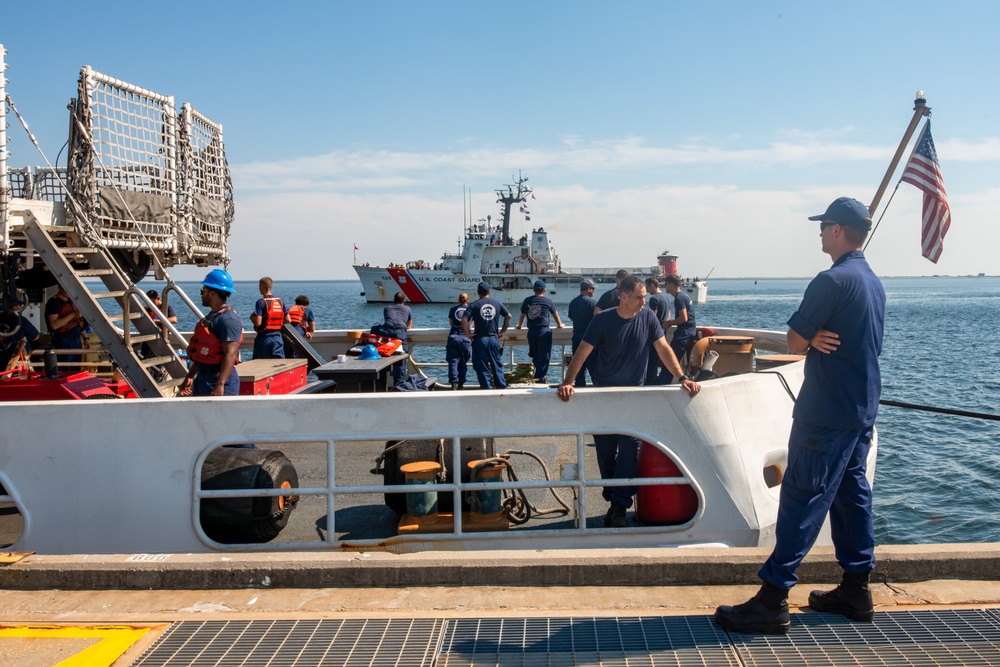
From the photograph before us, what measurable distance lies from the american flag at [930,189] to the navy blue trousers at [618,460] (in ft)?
14.6

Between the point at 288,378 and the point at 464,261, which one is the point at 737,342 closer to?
the point at 288,378

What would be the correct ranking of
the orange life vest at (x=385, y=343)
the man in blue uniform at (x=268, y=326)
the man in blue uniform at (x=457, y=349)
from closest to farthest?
the orange life vest at (x=385, y=343) → the man in blue uniform at (x=268, y=326) → the man in blue uniform at (x=457, y=349)

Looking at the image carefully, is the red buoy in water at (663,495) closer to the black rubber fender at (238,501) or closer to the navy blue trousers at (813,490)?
the navy blue trousers at (813,490)

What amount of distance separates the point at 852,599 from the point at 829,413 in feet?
2.89

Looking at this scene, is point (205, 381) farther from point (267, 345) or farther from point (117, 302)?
point (267, 345)

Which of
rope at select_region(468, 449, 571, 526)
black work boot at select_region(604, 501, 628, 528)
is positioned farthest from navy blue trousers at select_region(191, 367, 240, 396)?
black work boot at select_region(604, 501, 628, 528)

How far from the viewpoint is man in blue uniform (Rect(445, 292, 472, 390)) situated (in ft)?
31.4

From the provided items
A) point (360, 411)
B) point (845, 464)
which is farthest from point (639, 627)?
point (360, 411)

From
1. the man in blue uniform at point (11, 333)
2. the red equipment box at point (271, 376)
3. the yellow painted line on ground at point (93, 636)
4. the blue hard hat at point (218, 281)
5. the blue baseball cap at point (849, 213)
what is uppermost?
the blue baseball cap at point (849, 213)

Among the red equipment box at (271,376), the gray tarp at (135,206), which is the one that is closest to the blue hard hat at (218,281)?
the red equipment box at (271,376)

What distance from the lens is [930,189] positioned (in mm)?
7430

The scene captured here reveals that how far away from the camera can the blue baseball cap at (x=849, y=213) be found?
11.1 ft

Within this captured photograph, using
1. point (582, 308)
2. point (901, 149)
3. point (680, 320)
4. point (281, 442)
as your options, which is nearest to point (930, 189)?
point (901, 149)

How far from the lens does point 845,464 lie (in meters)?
3.31
